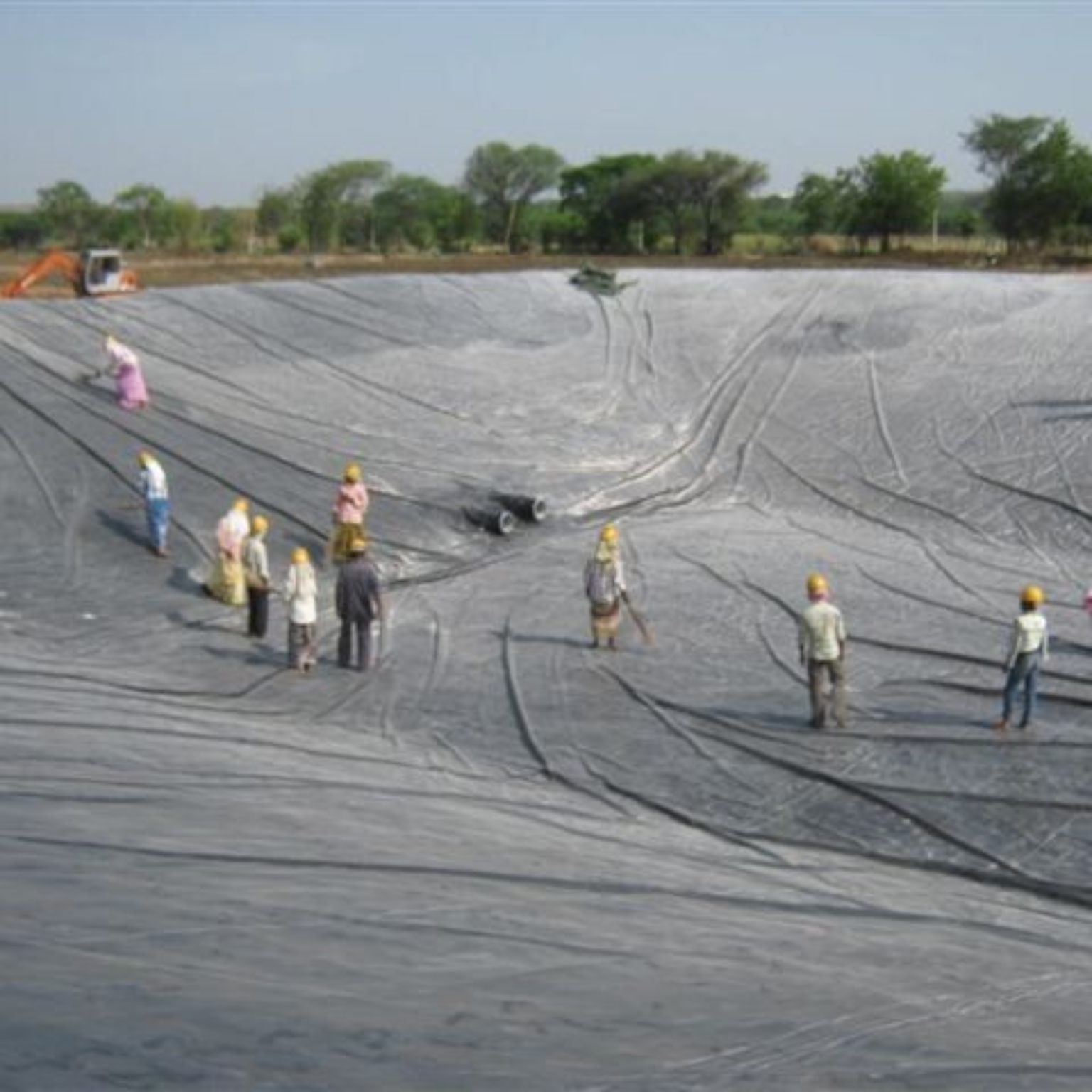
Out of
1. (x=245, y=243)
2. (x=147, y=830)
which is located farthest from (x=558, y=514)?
(x=245, y=243)

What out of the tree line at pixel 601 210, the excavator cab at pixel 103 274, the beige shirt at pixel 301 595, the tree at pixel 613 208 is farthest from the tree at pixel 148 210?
the beige shirt at pixel 301 595

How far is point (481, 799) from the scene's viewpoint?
1044 centimetres

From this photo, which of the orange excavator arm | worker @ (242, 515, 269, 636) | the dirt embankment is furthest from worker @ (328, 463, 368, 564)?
the dirt embankment

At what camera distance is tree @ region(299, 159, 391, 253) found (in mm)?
62750

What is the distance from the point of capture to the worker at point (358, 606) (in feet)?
43.8

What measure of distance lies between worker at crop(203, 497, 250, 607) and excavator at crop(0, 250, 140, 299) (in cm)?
1528

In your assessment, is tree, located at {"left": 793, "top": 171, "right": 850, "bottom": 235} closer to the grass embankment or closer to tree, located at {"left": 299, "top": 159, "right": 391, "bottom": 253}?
the grass embankment

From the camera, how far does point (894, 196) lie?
49.5 metres

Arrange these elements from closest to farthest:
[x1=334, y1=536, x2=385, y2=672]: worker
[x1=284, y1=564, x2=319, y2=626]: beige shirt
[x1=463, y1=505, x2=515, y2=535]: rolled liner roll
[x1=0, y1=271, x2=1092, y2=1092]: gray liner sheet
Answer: [x1=0, y1=271, x2=1092, y2=1092]: gray liner sheet < [x1=284, y1=564, x2=319, y2=626]: beige shirt < [x1=334, y1=536, x2=385, y2=672]: worker < [x1=463, y1=505, x2=515, y2=535]: rolled liner roll

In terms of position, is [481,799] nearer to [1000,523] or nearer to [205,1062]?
[205,1062]

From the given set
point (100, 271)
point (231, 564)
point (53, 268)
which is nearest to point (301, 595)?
point (231, 564)

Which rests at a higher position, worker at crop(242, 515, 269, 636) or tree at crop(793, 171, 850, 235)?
tree at crop(793, 171, 850, 235)

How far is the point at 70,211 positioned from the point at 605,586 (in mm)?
60074

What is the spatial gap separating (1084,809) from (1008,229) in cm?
4145
